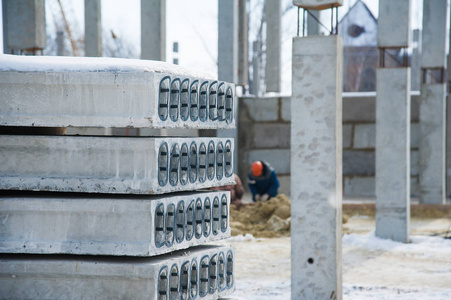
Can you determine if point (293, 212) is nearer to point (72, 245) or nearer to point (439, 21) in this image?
point (72, 245)

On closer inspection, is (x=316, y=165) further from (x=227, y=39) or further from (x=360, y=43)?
(x=360, y=43)

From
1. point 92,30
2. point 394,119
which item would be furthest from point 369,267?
point 92,30

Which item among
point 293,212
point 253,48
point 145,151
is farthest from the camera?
point 253,48

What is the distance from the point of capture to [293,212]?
5480 mm

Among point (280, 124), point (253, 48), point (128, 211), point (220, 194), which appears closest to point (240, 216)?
point (280, 124)

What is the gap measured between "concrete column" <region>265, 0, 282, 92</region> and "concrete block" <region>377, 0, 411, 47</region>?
7.68 m

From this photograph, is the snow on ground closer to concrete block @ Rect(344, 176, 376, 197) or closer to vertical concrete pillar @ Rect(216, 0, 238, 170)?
vertical concrete pillar @ Rect(216, 0, 238, 170)

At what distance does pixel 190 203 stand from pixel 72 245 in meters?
0.78

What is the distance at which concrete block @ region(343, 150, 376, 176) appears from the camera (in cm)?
1553

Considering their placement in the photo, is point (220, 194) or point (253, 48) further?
point (253, 48)

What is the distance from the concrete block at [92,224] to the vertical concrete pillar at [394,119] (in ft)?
17.0

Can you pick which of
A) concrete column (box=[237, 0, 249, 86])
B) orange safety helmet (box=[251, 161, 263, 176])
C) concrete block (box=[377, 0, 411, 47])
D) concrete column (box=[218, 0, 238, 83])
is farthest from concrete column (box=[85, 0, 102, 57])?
→ concrete block (box=[377, 0, 411, 47])

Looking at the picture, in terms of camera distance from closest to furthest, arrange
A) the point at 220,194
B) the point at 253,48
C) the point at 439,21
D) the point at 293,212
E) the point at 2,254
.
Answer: the point at 2,254 → the point at 220,194 → the point at 293,212 → the point at 439,21 → the point at 253,48

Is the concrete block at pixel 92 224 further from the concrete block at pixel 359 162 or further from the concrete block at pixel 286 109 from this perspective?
the concrete block at pixel 359 162
